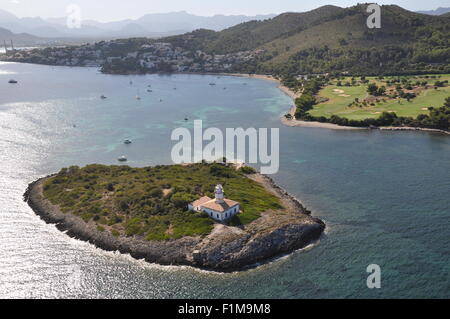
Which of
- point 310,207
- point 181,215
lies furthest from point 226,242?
point 310,207

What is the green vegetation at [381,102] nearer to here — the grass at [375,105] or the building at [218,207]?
the grass at [375,105]

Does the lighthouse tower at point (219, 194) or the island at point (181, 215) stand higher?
the lighthouse tower at point (219, 194)

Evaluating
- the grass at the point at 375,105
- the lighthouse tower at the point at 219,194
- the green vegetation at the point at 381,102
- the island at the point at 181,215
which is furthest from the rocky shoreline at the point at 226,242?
the grass at the point at 375,105

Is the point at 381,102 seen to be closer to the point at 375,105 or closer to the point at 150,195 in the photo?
the point at 375,105

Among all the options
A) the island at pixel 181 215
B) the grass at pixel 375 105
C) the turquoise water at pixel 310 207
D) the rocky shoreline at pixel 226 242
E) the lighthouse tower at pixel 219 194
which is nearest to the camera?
the turquoise water at pixel 310 207

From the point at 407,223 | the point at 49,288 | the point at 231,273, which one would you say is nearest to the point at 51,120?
the point at 49,288

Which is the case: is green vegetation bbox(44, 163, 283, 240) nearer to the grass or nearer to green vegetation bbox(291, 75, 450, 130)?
green vegetation bbox(291, 75, 450, 130)

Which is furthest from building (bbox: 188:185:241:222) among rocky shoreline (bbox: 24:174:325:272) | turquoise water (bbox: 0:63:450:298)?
turquoise water (bbox: 0:63:450:298)
